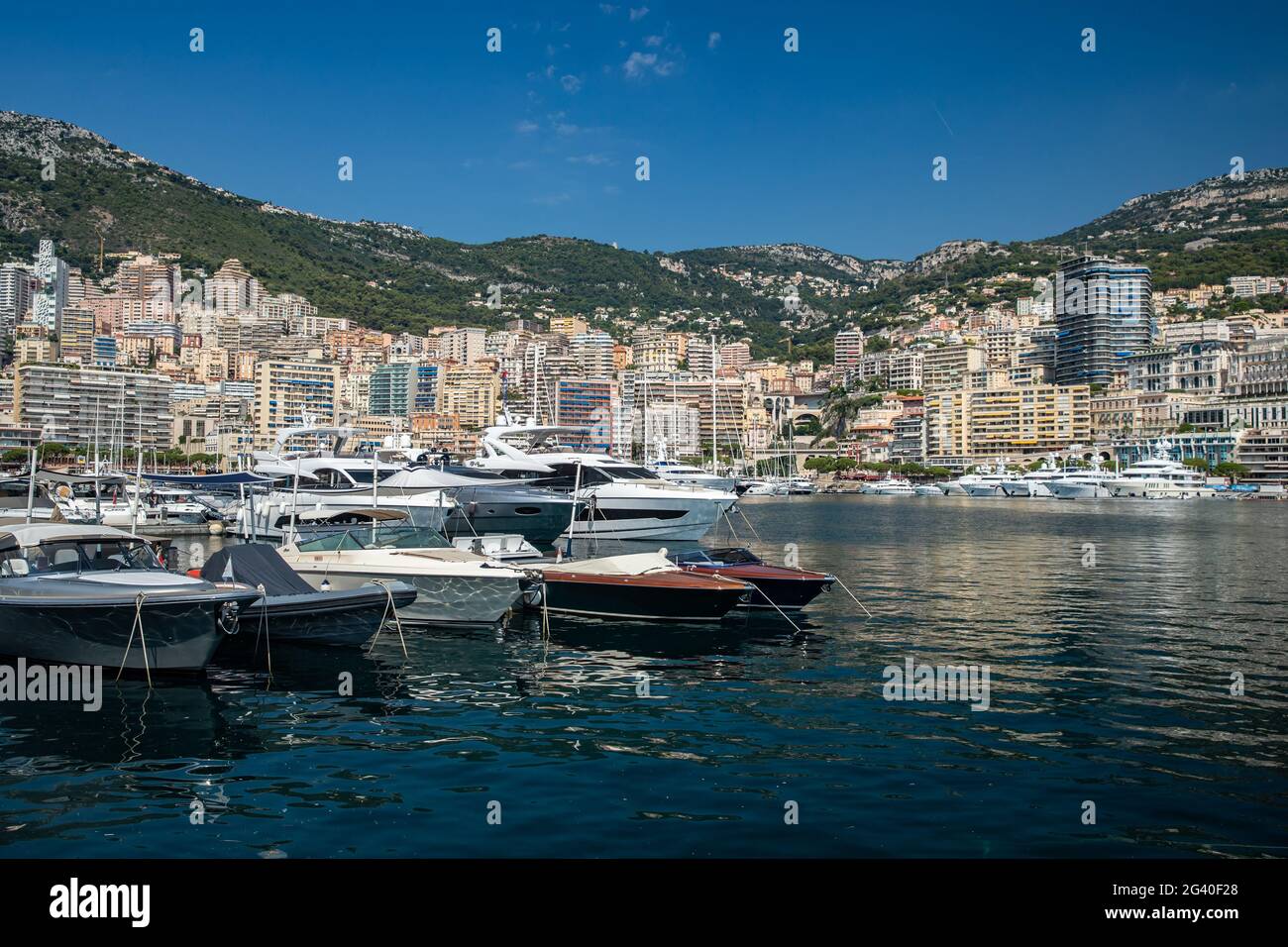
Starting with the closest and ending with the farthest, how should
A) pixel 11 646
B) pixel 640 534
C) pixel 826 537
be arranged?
1. pixel 11 646
2. pixel 640 534
3. pixel 826 537

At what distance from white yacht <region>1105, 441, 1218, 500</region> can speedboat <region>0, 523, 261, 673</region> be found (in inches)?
4469

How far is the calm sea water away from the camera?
320 inches

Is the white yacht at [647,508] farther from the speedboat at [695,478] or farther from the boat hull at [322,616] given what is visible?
the boat hull at [322,616]

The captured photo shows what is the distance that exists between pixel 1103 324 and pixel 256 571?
193901 mm

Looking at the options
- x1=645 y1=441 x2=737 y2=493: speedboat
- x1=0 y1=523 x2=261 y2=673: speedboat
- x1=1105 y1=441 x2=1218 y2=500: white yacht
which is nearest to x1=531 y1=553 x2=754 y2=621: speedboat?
x1=0 y1=523 x2=261 y2=673: speedboat

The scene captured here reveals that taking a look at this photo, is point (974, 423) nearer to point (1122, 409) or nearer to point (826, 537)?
point (1122, 409)

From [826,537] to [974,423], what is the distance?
124820 mm

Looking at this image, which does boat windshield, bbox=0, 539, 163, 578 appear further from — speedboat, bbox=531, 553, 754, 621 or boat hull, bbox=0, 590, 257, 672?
speedboat, bbox=531, 553, 754, 621

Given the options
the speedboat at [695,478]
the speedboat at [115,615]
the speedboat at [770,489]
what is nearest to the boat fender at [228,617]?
the speedboat at [115,615]

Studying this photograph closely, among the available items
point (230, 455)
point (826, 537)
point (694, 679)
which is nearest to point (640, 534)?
point (826, 537)

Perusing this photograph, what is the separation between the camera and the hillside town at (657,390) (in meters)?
132

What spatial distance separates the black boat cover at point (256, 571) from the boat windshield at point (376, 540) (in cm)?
257
